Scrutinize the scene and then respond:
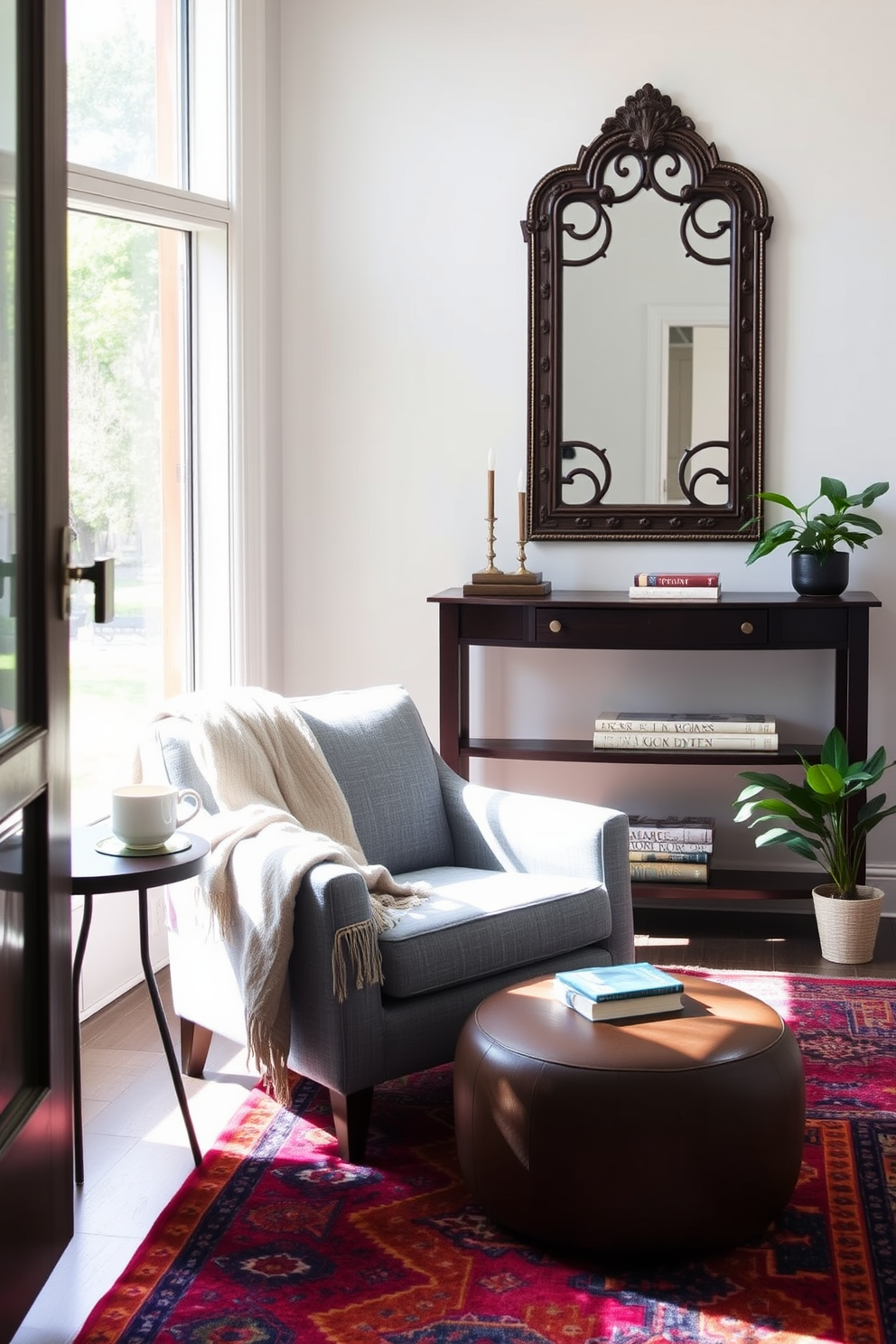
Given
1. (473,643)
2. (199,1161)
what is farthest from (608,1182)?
(473,643)

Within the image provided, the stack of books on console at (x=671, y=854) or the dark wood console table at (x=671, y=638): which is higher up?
the dark wood console table at (x=671, y=638)

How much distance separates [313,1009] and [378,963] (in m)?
0.14

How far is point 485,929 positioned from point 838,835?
1.42 metres

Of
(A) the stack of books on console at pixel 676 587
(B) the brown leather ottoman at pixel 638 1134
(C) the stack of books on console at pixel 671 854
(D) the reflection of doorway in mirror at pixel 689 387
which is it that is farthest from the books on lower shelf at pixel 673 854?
(B) the brown leather ottoman at pixel 638 1134

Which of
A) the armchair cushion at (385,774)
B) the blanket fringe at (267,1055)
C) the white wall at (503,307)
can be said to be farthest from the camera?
the white wall at (503,307)

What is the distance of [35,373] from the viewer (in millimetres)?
1818

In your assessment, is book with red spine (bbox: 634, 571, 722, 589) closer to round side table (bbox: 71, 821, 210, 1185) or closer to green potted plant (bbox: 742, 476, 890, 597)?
green potted plant (bbox: 742, 476, 890, 597)

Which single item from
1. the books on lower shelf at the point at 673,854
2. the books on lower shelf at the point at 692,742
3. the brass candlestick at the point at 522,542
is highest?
the brass candlestick at the point at 522,542

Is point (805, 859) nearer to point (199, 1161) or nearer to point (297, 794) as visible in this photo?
point (297, 794)

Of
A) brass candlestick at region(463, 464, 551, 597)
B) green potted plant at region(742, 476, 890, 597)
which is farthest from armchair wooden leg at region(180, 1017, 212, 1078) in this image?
green potted plant at region(742, 476, 890, 597)

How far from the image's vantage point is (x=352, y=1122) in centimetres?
250

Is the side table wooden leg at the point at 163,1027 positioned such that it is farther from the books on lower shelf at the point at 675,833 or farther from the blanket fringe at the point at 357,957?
the books on lower shelf at the point at 675,833

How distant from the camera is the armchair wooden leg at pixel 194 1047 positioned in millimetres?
2906

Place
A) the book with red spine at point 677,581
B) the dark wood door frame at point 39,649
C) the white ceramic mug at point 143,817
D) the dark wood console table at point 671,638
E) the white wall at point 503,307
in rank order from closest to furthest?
the dark wood door frame at point 39,649, the white ceramic mug at point 143,817, the dark wood console table at point 671,638, the book with red spine at point 677,581, the white wall at point 503,307
